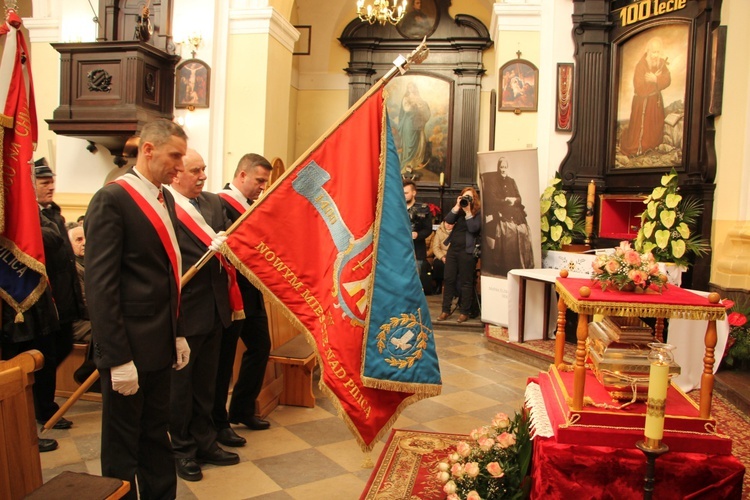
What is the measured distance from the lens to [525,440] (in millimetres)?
3043

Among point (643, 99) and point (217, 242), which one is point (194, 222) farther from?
point (643, 99)

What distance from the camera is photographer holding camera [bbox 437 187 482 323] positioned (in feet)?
25.1

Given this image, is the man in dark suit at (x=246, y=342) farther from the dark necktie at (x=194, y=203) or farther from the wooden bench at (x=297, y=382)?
the wooden bench at (x=297, y=382)

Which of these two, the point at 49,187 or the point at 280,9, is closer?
the point at 49,187

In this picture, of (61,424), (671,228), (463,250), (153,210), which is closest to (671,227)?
(671,228)

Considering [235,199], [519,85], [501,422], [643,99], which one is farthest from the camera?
[519,85]

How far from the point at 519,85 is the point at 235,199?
5359 millimetres

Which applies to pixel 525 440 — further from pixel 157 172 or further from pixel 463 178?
pixel 463 178

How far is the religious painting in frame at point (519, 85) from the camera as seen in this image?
8.16m

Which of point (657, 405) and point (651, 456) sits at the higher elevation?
point (657, 405)

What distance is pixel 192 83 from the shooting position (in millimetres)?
8742

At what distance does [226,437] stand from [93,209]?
193 centimetres

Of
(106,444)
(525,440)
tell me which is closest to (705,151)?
(525,440)

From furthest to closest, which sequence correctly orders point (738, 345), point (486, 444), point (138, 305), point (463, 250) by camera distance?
point (463, 250) → point (738, 345) → point (486, 444) → point (138, 305)
